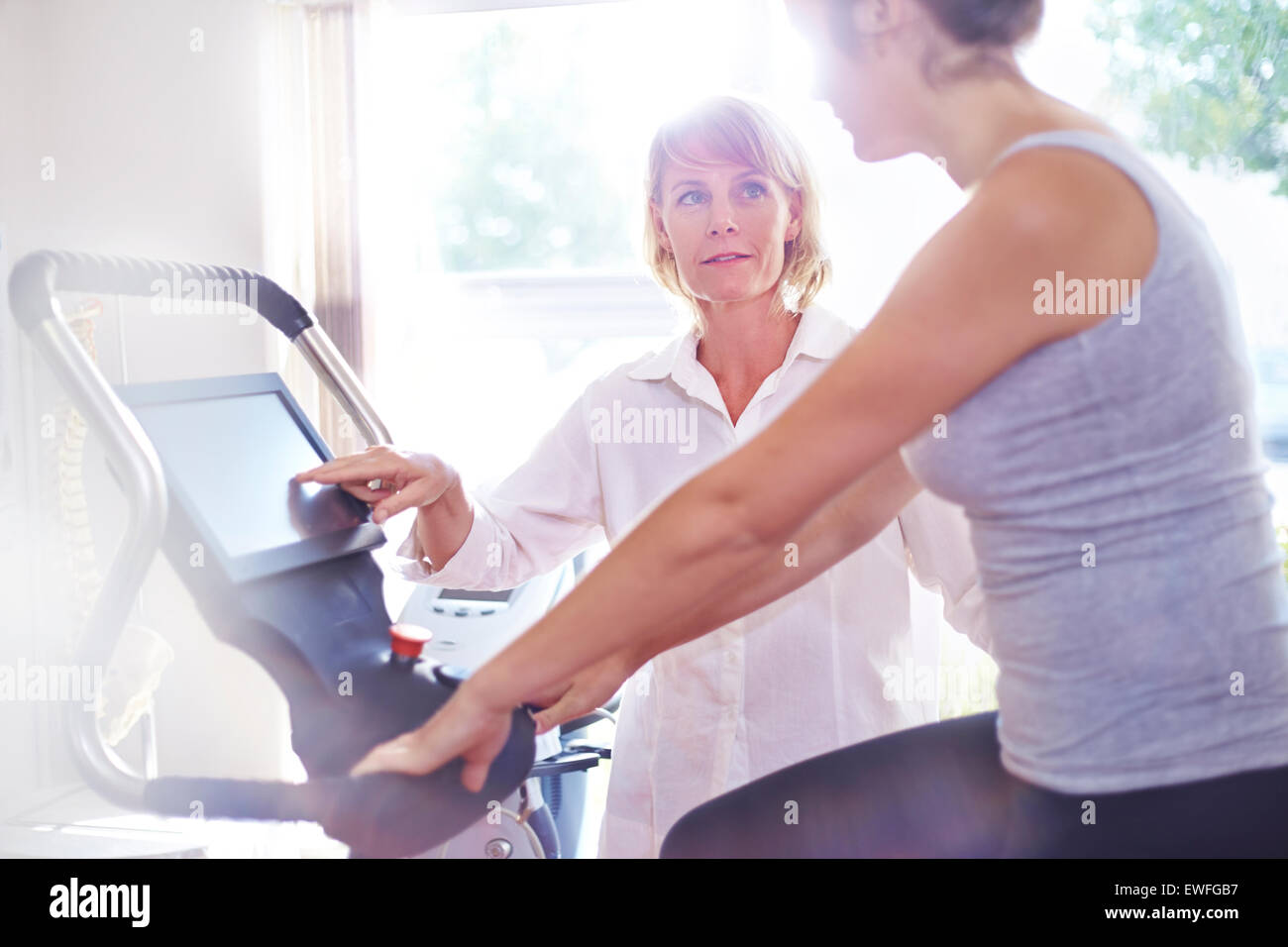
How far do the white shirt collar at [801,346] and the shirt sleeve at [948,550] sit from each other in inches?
10.2

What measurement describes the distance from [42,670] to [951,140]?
9.04 ft

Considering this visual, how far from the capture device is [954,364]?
2.18 ft

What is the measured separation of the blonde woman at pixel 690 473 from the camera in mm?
1413

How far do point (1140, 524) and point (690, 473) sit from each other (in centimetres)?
72

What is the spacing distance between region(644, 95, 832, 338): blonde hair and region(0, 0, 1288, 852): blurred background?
3.58 feet

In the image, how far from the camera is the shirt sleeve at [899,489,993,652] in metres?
1.35

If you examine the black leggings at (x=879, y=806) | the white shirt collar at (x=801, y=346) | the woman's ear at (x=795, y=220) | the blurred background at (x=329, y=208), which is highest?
the blurred background at (x=329, y=208)

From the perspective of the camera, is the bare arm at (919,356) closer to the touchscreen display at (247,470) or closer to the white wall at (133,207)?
the touchscreen display at (247,470)

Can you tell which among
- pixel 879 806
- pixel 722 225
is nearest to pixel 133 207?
pixel 722 225

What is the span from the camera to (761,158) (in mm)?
1463

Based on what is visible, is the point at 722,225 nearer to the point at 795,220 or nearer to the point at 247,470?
the point at 795,220

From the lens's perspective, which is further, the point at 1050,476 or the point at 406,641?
the point at 406,641

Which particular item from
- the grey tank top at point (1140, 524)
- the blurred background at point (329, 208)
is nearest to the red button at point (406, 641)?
the grey tank top at point (1140, 524)

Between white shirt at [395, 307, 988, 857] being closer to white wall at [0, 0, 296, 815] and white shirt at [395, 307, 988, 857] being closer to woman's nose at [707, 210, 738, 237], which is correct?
woman's nose at [707, 210, 738, 237]
